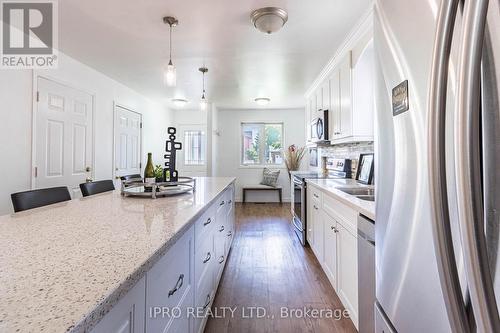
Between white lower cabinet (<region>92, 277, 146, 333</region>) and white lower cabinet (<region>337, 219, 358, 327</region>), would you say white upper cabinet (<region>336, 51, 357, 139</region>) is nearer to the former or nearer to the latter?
white lower cabinet (<region>337, 219, 358, 327</region>)

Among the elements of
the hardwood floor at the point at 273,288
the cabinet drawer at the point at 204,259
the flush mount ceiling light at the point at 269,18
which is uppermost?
the flush mount ceiling light at the point at 269,18

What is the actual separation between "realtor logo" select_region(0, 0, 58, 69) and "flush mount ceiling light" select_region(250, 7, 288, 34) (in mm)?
1601

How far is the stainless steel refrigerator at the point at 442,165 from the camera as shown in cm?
38

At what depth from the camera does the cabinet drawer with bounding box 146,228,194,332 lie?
0.82m

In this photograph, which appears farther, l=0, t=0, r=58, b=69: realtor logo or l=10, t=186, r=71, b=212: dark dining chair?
l=0, t=0, r=58, b=69: realtor logo

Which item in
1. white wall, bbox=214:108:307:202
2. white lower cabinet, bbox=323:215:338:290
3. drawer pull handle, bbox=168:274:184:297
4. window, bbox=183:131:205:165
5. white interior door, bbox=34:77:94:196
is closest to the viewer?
drawer pull handle, bbox=168:274:184:297

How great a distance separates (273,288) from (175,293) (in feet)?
4.58

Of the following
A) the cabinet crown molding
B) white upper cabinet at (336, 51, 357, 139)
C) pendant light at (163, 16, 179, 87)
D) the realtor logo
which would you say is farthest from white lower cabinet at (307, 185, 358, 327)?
A: the realtor logo

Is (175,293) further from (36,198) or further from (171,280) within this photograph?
(36,198)

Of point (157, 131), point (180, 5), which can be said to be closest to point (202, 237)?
point (180, 5)

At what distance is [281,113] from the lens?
6.41 m

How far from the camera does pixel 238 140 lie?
646cm

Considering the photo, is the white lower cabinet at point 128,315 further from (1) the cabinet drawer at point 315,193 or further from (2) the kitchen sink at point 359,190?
(1) the cabinet drawer at point 315,193

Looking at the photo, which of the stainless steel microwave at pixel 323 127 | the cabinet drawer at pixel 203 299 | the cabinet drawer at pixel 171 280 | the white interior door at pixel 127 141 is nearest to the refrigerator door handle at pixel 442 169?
the cabinet drawer at pixel 171 280
